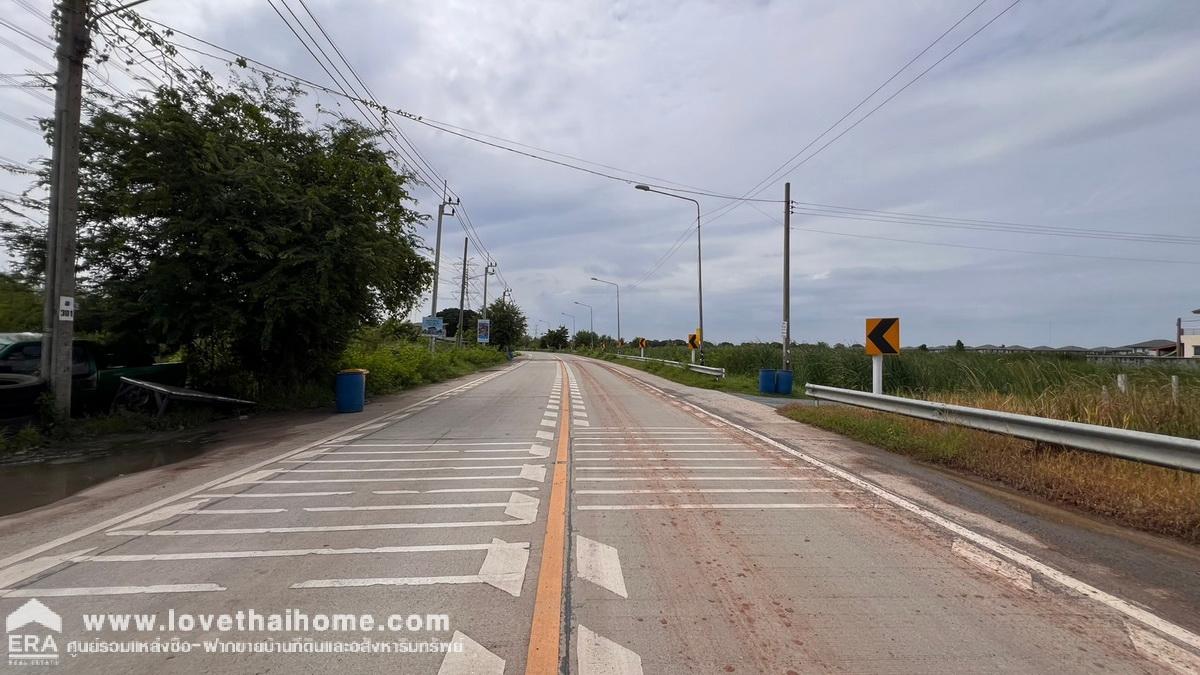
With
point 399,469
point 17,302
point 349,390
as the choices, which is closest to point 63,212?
point 17,302

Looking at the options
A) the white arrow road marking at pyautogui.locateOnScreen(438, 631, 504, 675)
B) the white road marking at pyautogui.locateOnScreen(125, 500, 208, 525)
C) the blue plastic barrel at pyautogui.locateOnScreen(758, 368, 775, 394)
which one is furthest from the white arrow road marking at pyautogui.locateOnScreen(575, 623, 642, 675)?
the blue plastic barrel at pyautogui.locateOnScreen(758, 368, 775, 394)

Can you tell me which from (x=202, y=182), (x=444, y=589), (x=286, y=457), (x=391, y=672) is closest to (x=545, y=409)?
(x=286, y=457)

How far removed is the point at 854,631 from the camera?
358 cm

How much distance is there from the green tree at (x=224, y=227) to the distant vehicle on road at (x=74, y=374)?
67 cm

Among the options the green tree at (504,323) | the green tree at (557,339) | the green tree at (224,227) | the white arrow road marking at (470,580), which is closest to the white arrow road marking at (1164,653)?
the white arrow road marking at (470,580)

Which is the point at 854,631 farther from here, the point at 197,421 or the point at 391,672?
the point at 197,421

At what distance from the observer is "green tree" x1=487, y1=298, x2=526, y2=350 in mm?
69250

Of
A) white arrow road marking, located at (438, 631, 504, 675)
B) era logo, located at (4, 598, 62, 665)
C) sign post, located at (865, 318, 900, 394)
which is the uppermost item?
sign post, located at (865, 318, 900, 394)

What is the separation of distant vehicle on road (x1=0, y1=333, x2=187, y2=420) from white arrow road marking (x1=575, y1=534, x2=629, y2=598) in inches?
405

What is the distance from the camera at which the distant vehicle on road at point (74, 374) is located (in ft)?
33.0

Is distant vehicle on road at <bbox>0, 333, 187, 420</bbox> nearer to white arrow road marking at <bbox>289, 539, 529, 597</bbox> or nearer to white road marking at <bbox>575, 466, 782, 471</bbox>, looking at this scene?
white road marking at <bbox>575, 466, 782, 471</bbox>

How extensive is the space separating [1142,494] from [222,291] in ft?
49.8

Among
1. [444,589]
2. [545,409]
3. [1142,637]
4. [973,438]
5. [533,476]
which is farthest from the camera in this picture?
[545,409]

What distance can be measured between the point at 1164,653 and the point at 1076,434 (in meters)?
4.72
